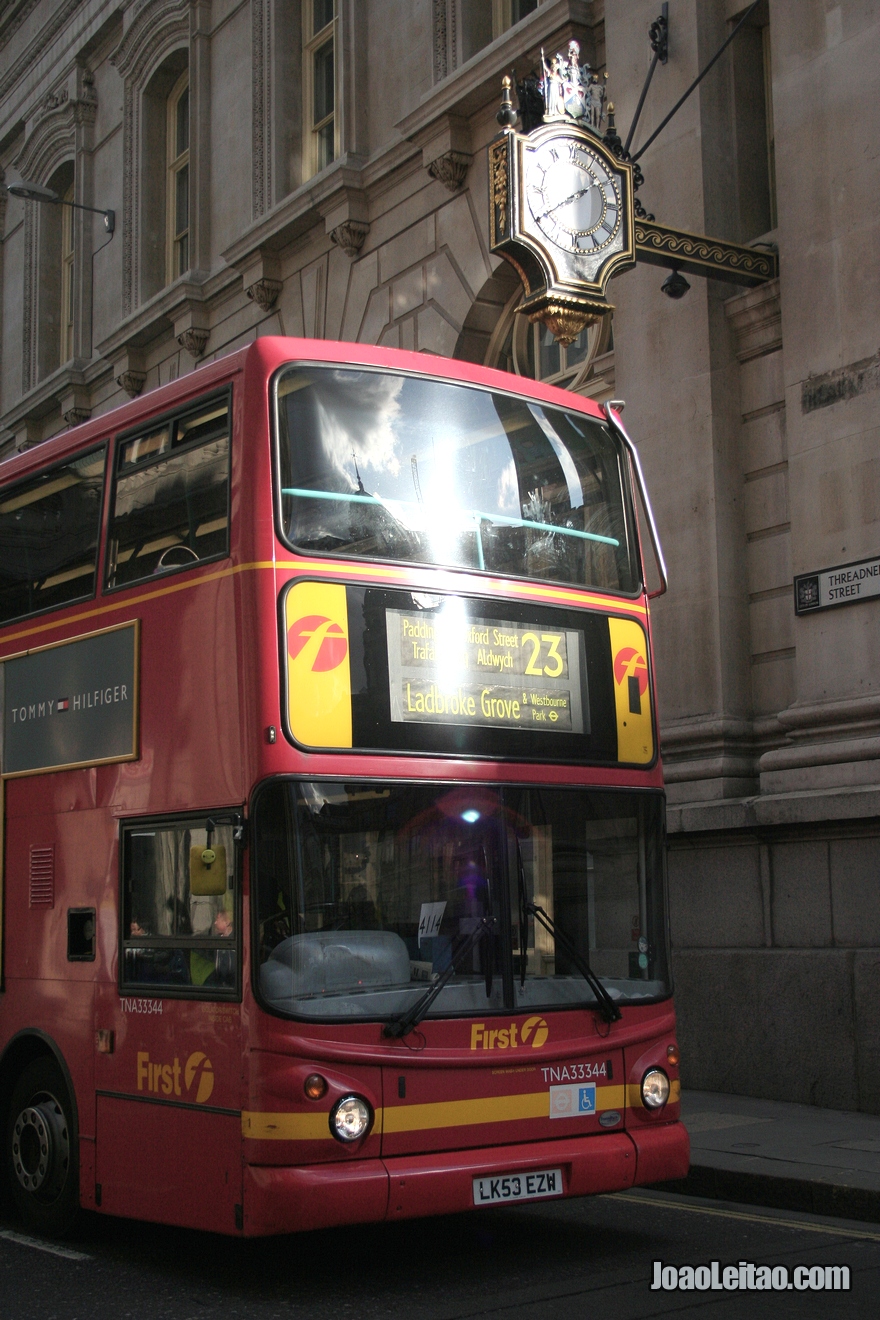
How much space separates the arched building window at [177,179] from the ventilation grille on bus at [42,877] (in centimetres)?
1546

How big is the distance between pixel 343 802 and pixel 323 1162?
4.83ft

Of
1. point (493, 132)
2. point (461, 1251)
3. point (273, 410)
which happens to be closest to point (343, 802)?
point (273, 410)

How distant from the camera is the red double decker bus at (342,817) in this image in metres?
6.45

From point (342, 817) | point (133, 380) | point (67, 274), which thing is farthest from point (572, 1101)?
point (67, 274)

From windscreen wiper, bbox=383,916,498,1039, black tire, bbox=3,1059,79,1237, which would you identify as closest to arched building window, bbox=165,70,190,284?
black tire, bbox=3,1059,79,1237

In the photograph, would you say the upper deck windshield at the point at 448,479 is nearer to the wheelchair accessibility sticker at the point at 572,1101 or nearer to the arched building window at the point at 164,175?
the wheelchair accessibility sticker at the point at 572,1101

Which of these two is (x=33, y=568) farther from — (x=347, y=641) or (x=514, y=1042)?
(x=514, y=1042)

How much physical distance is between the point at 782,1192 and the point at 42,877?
14.0ft

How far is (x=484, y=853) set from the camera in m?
6.95

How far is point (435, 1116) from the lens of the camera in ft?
21.6

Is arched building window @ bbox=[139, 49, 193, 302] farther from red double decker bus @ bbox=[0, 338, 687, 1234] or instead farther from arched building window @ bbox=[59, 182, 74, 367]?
red double decker bus @ bbox=[0, 338, 687, 1234]

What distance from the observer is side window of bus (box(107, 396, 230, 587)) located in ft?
23.3

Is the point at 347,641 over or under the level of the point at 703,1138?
over

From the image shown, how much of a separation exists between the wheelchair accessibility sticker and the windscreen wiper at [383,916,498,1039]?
0.62 metres
